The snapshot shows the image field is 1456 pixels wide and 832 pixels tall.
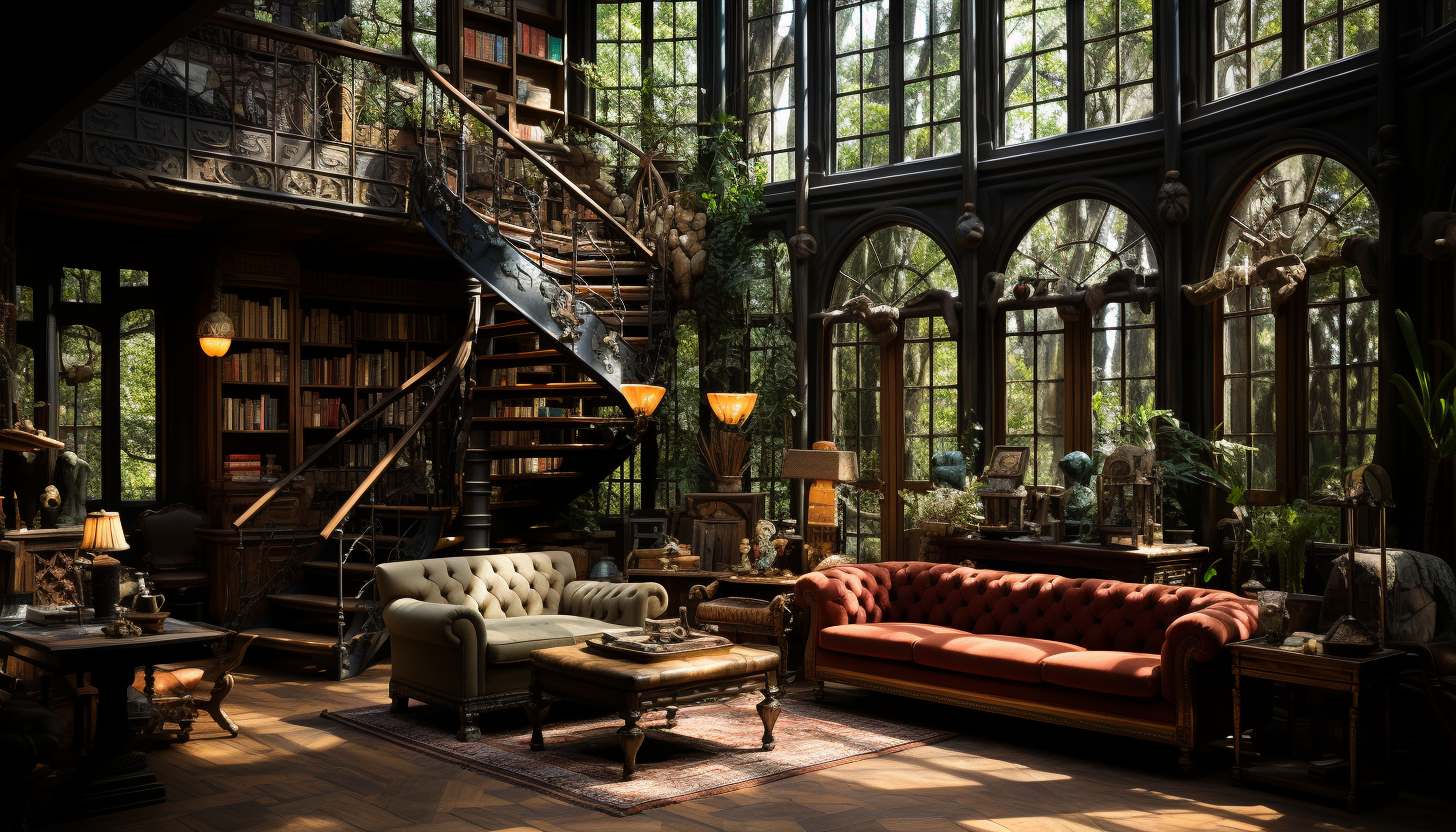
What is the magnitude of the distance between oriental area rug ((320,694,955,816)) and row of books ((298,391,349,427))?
3.98 metres

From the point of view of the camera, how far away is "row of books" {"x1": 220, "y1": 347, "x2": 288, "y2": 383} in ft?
29.7

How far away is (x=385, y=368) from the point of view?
1004 centimetres

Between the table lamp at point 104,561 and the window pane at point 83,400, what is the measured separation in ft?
13.4

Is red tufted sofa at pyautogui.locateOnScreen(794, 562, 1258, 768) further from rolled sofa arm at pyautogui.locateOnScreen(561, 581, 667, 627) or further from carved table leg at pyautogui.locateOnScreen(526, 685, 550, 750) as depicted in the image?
carved table leg at pyautogui.locateOnScreen(526, 685, 550, 750)

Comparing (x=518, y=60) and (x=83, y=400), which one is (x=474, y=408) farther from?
(x=518, y=60)

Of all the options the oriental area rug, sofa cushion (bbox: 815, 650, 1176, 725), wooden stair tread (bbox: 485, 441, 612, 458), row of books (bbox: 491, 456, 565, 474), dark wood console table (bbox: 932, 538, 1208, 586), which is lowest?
the oriental area rug

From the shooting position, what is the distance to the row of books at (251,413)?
9055 mm

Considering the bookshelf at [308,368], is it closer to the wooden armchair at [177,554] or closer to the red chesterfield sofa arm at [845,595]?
the wooden armchair at [177,554]

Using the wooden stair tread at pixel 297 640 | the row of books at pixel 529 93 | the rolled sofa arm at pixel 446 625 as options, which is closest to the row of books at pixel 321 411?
the wooden stair tread at pixel 297 640

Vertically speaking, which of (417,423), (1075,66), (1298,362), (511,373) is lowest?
(417,423)

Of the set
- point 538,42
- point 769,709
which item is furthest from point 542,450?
point 538,42

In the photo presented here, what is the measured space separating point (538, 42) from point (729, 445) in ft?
16.1

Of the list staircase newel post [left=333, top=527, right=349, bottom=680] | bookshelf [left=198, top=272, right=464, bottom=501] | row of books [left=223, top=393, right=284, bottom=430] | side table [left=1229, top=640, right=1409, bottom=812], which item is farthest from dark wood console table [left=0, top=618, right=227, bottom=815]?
side table [left=1229, top=640, right=1409, bottom=812]

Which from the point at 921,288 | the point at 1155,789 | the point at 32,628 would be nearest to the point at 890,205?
the point at 921,288
